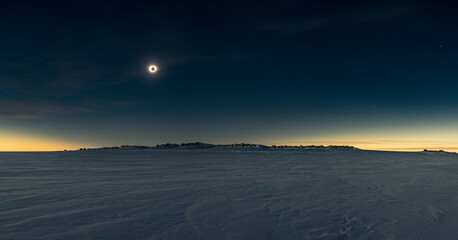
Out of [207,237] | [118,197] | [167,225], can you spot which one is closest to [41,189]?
[118,197]

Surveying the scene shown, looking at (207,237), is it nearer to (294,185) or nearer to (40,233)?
(40,233)

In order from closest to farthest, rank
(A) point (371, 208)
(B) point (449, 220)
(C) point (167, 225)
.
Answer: (C) point (167, 225) < (B) point (449, 220) < (A) point (371, 208)

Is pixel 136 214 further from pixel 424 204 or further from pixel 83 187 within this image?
pixel 424 204

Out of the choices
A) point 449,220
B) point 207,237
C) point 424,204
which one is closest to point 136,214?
point 207,237

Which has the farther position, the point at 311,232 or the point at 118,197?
the point at 118,197

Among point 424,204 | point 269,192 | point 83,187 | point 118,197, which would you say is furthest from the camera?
point 83,187

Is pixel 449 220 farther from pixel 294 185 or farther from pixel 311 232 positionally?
pixel 294 185

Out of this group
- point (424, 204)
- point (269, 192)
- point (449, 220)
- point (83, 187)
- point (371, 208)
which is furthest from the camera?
point (83, 187)

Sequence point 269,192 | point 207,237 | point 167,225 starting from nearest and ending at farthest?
1. point 207,237
2. point 167,225
3. point 269,192

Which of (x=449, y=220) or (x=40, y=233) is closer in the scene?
(x=40, y=233)
